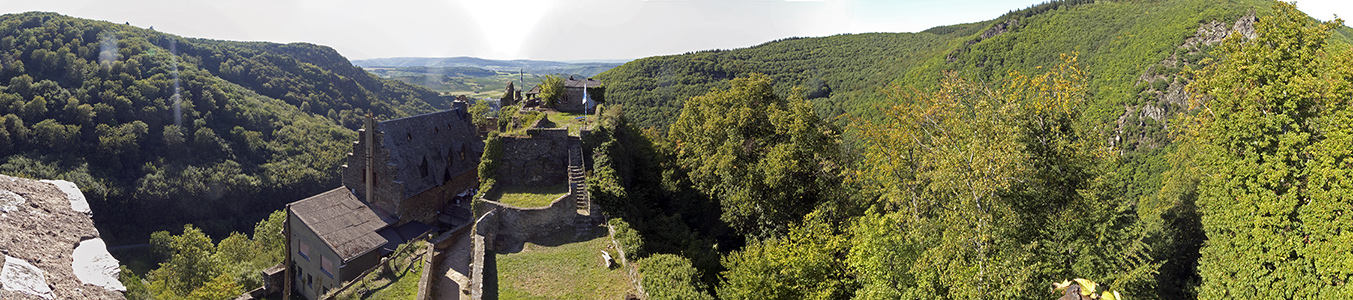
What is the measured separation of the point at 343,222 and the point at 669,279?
1945 cm

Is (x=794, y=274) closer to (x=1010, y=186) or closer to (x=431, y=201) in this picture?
(x=1010, y=186)

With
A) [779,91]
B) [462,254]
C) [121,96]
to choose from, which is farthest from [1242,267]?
[121,96]

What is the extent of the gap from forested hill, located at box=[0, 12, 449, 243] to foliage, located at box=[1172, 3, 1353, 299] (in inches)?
3658

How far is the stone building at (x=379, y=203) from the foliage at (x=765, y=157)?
15086 mm

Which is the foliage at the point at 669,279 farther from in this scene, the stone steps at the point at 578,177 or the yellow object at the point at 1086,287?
the yellow object at the point at 1086,287

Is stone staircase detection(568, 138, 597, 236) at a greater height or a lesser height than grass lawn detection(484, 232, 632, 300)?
greater

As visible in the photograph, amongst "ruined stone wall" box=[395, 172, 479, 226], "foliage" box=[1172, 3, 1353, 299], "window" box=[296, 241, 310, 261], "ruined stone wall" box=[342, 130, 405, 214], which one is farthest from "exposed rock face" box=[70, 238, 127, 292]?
"window" box=[296, 241, 310, 261]

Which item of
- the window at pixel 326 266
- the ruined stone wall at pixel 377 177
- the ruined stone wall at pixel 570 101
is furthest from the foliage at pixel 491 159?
the ruined stone wall at pixel 570 101

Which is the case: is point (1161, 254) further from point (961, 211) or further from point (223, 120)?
point (223, 120)

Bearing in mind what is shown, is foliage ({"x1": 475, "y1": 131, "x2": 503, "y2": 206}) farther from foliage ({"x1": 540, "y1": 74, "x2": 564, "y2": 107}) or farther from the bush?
foliage ({"x1": 540, "y1": 74, "x2": 564, "y2": 107})

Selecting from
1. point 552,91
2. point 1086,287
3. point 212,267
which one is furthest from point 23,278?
point 212,267

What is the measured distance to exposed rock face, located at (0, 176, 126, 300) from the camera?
327cm

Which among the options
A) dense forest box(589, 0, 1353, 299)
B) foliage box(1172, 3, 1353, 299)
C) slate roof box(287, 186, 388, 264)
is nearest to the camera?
foliage box(1172, 3, 1353, 299)

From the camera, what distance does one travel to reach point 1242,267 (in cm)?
1597
